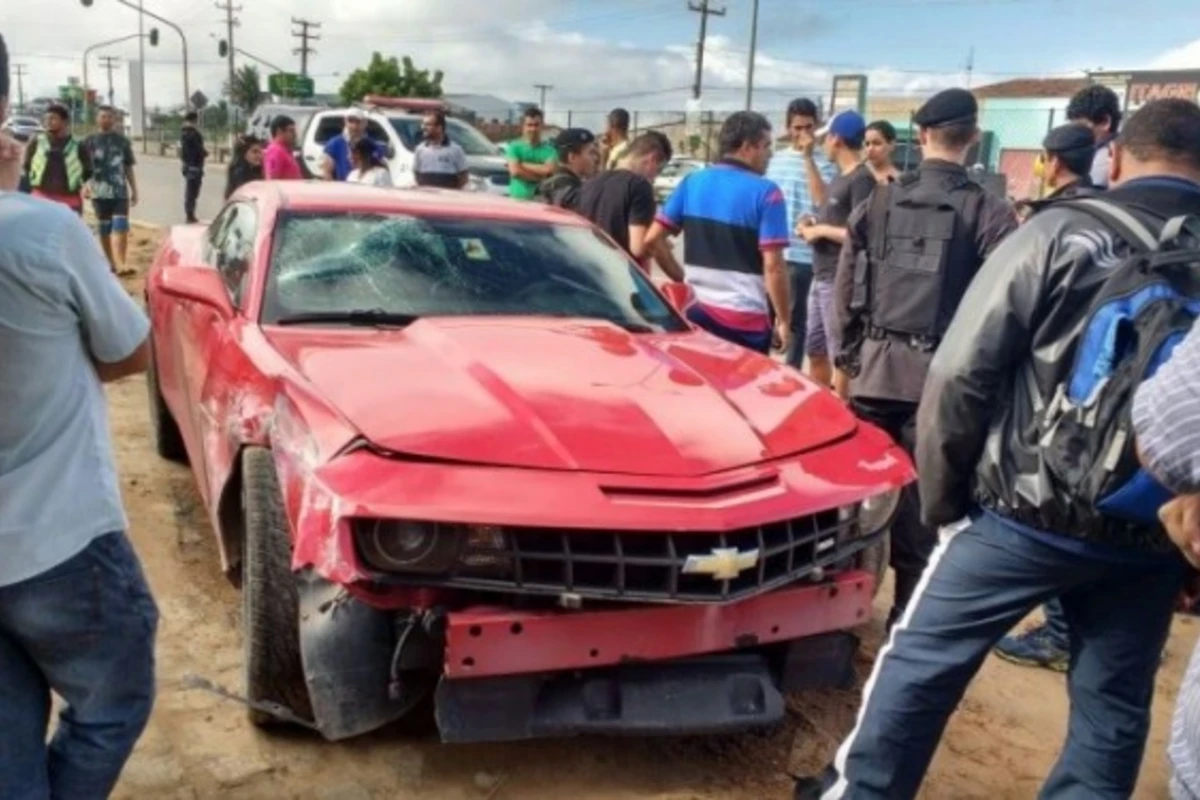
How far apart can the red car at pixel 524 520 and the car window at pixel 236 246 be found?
26cm

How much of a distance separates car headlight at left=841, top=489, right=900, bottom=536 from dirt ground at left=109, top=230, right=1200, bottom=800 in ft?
2.31

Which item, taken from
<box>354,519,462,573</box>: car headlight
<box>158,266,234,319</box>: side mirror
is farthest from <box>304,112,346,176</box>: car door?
<box>354,519,462,573</box>: car headlight

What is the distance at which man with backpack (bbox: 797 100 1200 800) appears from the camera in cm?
226

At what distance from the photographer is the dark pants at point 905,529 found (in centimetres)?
395

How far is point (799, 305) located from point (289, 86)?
39021mm

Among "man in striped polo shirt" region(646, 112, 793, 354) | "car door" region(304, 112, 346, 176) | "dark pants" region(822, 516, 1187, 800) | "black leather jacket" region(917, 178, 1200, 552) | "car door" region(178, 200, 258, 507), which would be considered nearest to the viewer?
"black leather jacket" region(917, 178, 1200, 552)

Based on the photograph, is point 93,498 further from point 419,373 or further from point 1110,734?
point 1110,734

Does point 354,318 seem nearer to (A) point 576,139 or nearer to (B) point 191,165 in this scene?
(A) point 576,139

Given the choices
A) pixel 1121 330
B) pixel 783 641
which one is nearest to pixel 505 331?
pixel 783 641

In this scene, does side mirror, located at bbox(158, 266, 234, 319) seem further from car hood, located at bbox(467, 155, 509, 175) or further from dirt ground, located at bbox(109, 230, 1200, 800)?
car hood, located at bbox(467, 155, 509, 175)

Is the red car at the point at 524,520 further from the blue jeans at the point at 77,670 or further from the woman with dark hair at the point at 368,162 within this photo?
the woman with dark hair at the point at 368,162

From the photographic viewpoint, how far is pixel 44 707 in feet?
7.38

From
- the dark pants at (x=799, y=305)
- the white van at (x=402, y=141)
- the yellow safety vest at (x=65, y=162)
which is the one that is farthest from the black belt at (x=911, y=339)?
the white van at (x=402, y=141)

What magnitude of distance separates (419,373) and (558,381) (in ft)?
1.31
